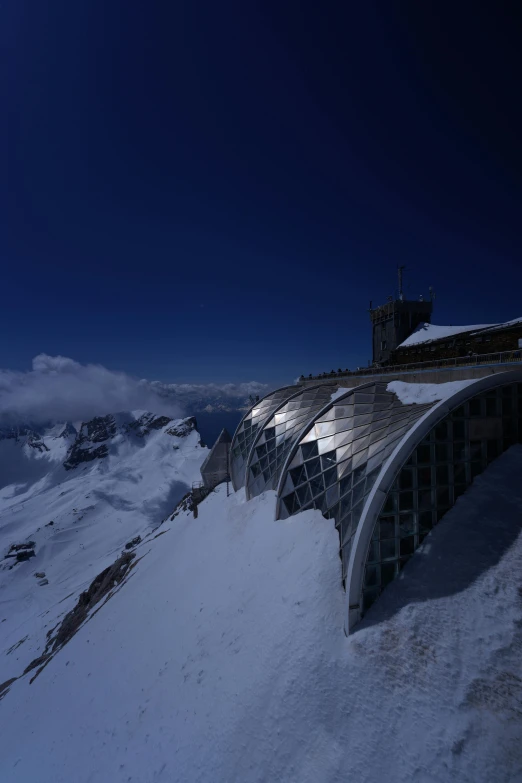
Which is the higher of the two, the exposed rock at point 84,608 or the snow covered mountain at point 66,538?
the exposed rock at point 84,608

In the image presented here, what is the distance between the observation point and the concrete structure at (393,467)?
1155cm

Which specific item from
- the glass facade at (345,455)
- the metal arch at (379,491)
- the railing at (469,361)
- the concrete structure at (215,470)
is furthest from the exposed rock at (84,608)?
the railing at (469,361)

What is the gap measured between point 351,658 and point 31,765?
51.3 feet

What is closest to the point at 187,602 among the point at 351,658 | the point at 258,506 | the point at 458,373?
the point at 258,506

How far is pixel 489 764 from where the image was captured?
23.9 feet

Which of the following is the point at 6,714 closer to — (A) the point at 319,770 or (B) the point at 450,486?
(A) the point at 319,770

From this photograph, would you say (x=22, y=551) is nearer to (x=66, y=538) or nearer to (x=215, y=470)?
(x=66, y=538)

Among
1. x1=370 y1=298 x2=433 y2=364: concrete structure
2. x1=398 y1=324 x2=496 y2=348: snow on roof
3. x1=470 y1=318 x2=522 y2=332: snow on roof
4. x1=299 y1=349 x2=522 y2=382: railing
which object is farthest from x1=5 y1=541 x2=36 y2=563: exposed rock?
x1=470 y1=318 x2=522 y2=332: snow on roof

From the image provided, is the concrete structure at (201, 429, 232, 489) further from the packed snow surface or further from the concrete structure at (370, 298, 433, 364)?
the concrete structure at (370, 298, 433, 364)

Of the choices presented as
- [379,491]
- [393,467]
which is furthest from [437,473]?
[379,491]

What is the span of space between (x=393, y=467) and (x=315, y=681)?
281 inches

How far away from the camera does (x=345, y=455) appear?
16031 millimetres

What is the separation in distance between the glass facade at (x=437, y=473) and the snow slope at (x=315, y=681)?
0.50 meters

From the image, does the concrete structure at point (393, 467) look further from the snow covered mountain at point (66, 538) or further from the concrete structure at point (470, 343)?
the snow covered mountain at point (66, 538)
